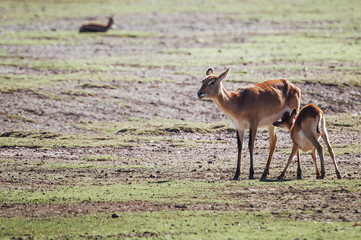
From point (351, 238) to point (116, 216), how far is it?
3287mm

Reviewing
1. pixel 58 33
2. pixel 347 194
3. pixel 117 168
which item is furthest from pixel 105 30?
pixel 347 194

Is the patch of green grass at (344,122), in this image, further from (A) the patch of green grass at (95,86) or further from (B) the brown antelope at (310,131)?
(A) the patch of green grass at (95,86)

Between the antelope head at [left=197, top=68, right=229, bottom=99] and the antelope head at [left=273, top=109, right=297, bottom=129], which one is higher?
the antelope head at [left=197, top=68, right=229, bottom=99]

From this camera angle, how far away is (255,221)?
920 cm

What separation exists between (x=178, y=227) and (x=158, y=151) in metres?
5.87

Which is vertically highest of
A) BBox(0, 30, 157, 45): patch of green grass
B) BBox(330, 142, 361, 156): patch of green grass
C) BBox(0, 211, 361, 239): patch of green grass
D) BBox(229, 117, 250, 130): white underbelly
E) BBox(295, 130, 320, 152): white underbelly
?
BBox(229, 117, 250, 130): white underbelly

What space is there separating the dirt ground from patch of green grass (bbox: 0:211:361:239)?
0.34 m

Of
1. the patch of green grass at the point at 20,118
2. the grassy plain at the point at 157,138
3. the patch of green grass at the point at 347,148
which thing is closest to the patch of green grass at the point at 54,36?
the grassy plain at the point at 157,138

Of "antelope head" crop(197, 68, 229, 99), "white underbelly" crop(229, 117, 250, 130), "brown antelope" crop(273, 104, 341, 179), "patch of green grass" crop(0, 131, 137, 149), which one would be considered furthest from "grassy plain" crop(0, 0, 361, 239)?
"antelope head" crop(197, 68, 229, 99)

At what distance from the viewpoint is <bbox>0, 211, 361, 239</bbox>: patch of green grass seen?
8.64 meters

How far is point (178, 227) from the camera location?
901 cm

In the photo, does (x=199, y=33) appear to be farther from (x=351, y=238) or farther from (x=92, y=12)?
(x=351, y=238)

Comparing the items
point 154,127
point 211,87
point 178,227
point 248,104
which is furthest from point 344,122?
point 178,227

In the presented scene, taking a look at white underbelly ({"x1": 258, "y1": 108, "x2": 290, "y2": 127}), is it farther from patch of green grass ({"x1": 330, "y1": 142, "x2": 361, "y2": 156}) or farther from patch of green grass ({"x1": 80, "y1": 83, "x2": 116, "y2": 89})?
patch of green grass ({"x1": 80, "y1": 83, "x2": 116, "y2": 89})
